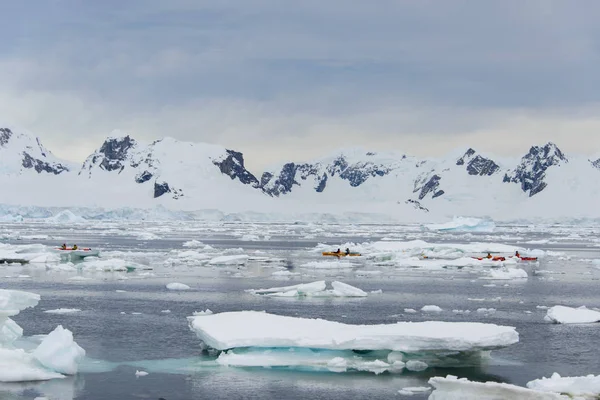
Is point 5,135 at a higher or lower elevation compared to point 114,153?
higher

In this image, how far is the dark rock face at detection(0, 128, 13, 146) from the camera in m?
163

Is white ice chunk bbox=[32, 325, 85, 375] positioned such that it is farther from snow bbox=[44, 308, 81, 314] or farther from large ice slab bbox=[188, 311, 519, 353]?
snow bbox=[44, 308, 81, 314]

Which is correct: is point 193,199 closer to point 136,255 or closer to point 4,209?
point 4,209

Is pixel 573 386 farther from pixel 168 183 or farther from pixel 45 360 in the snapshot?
pixel 168 183

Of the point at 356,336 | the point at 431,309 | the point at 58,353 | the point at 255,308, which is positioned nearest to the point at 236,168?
the point at 255,308

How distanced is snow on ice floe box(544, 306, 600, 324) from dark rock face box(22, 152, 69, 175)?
504ft

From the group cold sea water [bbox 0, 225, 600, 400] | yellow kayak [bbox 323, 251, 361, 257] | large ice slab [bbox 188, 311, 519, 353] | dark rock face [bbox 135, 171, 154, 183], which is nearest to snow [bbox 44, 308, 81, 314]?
cold sea water [bbox 0, 225, 600, 400]

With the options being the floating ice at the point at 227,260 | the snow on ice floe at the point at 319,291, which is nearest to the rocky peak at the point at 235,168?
the floating ice at the point at 227,260

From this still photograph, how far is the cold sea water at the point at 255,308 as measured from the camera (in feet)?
37.9

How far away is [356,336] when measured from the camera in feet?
41.8

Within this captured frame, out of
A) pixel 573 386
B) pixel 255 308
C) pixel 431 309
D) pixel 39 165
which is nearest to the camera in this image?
pixel 573 386

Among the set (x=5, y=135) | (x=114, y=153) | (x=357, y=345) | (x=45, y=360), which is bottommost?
(x=45, y=360)

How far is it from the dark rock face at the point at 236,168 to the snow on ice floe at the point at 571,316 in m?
134

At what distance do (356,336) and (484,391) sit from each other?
10.0ft
